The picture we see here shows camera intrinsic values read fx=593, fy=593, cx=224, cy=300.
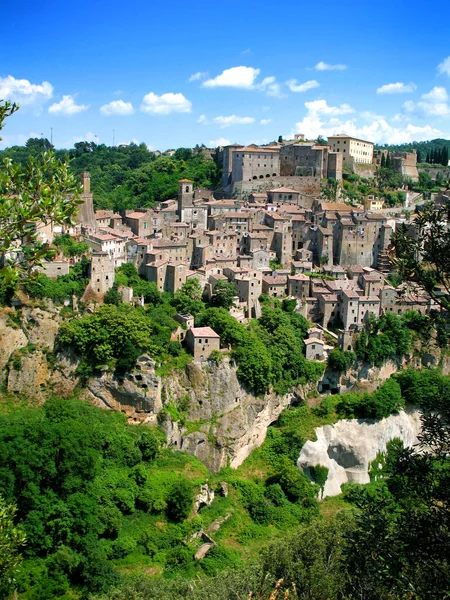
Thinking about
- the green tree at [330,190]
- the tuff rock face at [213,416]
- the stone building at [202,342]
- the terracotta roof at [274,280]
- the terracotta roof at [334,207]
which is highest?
the green tree at [330,190]

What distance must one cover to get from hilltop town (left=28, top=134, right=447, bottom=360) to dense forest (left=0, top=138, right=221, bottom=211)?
6.04m

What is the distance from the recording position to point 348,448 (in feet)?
119

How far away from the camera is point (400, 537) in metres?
9.62

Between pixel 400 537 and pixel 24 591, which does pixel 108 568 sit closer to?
pixel 24 591

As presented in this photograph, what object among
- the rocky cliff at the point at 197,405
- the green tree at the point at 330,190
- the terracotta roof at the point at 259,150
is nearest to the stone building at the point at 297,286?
the rocky cliff at the point at 197,405

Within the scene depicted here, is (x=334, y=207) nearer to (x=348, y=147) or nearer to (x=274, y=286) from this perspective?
(x=274, y=286)

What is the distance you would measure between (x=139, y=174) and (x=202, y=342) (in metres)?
40.8

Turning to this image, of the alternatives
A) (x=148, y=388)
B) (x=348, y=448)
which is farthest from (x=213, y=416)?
(x=348, y=448)

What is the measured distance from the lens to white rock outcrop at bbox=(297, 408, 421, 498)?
1375 inches

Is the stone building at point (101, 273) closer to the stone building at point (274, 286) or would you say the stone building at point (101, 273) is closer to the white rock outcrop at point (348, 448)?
the stone building at point (274, 286)

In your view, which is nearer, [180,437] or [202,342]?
[180,437]

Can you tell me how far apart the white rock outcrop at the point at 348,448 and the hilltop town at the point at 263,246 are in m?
5.30

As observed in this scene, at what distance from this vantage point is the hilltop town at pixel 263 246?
3922 centimetres

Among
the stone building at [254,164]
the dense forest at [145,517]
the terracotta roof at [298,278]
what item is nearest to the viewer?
the dense forest at [145,517]
